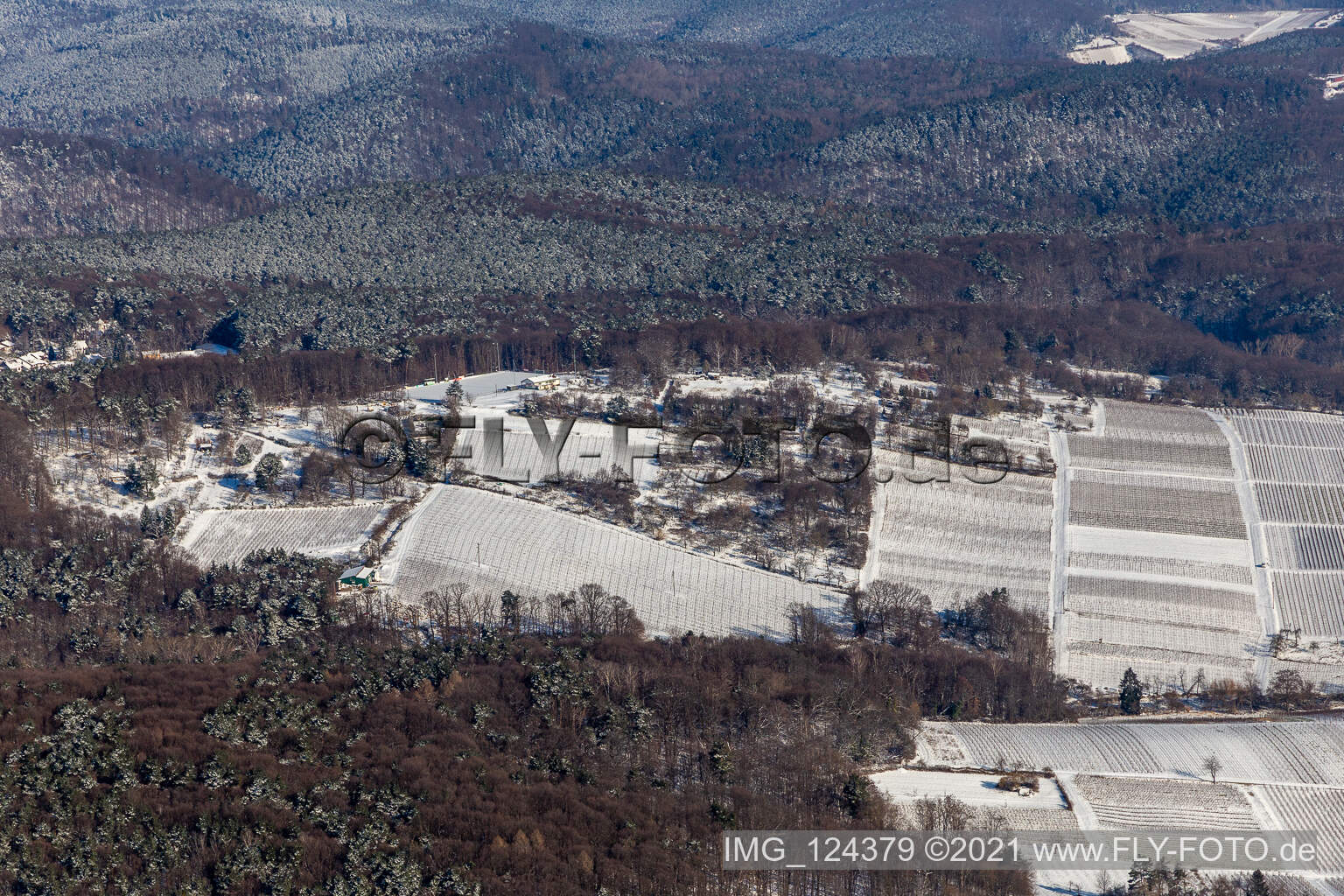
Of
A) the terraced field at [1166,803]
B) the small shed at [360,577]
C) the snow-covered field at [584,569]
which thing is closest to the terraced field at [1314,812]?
the terraced field at [1166,803]

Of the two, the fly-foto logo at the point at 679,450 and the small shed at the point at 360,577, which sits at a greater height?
the fly-foto logo at the point at 679,450

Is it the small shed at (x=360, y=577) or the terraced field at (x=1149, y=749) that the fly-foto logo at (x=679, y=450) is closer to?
the small shed at (x=360, y=577)

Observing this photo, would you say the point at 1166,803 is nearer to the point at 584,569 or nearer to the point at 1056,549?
the point at 1056,549

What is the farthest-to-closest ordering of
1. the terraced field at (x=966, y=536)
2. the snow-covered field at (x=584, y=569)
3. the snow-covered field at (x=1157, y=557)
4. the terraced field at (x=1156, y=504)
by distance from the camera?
1. the terraced field at (x=1156, y=504)
2. the terraced field at (x=966, y=536)
3. the snow-covered field at (x=1157, y=557)
4. the snow-covered field at (x=584, y=569)

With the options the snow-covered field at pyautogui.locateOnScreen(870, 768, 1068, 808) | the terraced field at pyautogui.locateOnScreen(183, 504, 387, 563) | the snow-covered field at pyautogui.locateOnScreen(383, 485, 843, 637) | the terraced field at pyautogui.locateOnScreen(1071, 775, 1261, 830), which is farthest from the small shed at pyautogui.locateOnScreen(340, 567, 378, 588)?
the terraced field at pyautogui.locateOnScreen(1071, 775, 1261, 830)

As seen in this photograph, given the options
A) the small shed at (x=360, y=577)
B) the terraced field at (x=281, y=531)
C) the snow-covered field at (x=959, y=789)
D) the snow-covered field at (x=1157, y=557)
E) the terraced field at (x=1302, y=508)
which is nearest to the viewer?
the snow-covered field at (x=959, y=789)

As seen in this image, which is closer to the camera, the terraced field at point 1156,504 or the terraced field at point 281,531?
the terraced field at point 281,531

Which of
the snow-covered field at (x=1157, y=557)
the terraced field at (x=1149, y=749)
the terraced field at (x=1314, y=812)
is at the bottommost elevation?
the terraced field at (x=1314, y=812)
